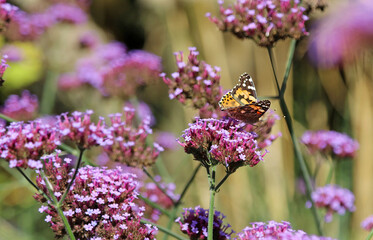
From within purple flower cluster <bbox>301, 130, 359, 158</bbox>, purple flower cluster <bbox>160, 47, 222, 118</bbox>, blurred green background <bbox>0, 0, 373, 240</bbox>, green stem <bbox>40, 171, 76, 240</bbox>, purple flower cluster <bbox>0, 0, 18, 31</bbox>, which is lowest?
blurred green background <bbox>0, 0, 373, 240</bbox>

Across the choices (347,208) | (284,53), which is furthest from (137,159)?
(284,53)

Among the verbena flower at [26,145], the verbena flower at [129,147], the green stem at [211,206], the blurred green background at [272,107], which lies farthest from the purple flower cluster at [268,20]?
the blurred green background at [272,107]

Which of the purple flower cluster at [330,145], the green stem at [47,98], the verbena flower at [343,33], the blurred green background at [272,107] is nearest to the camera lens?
the purple flower cluster at [330,145]

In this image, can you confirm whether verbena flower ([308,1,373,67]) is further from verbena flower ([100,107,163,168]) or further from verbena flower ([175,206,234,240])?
verbena flower ([175,206,234,240])

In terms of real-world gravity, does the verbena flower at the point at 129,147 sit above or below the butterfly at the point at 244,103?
below

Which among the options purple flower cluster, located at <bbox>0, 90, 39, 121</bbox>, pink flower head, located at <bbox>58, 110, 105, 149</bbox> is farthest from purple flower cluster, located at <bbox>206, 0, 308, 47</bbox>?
purple flower cluster, located at <bbox>0, 90, 39, 121</bbox>

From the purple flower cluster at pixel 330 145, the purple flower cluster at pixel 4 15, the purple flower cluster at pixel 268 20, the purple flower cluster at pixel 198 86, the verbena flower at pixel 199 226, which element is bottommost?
the purple flower cluster at pixel 330 145

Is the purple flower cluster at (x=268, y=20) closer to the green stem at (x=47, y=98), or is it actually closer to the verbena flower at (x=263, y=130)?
the verbena flower at (x=263, y=130)
